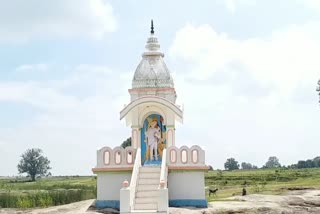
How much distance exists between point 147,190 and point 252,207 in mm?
3925

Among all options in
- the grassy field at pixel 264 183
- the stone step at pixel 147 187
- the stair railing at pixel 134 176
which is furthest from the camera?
the grassy field at pixel 264 183

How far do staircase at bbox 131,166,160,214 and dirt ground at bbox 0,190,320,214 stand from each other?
0.76 metres

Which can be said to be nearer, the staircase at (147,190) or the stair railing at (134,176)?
the staircase at (147,190)

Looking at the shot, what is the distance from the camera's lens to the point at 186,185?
22.1 metres

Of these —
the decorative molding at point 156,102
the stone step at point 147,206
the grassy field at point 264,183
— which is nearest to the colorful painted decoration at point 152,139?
the decorative molding at point 156,102

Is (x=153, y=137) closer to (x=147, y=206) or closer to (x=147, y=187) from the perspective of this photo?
(x=147, y=187)

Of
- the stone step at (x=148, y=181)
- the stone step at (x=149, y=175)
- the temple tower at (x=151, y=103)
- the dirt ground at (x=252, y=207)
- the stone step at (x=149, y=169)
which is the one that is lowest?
the dirt ground at (x=252, y=207)

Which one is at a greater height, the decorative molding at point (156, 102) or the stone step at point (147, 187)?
the decorative molding at point (156, 102)

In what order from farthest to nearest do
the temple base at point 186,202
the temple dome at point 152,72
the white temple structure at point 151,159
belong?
the temple dome at point 152,72
the temple base at point 186,202
the white temple structure at point 151,159

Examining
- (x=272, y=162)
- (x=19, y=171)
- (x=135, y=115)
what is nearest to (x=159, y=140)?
(x=135, y=115)

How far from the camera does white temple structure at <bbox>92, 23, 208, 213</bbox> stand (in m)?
20.2

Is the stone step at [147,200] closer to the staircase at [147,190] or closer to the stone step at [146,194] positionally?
the staircase at [147,190]

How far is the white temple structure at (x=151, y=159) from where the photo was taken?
66.2 feet

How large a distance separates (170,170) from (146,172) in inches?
39.0
